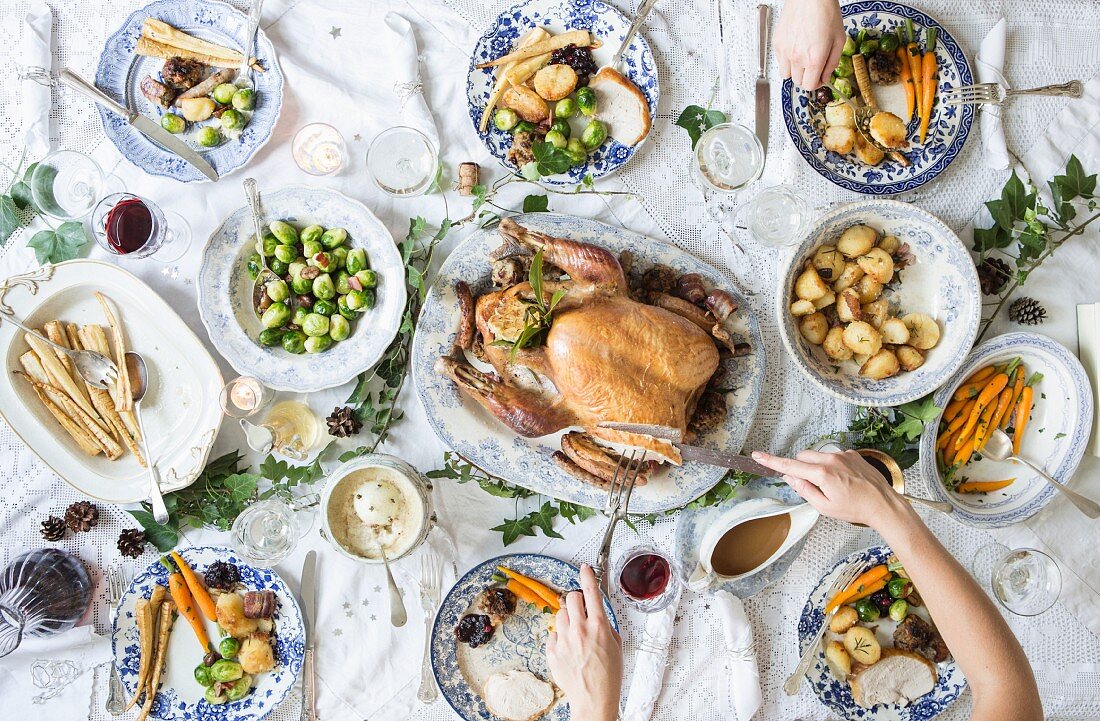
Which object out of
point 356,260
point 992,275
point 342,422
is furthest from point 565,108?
point 992,275

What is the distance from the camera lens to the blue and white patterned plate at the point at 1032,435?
2203mm

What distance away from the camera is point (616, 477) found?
212 cm

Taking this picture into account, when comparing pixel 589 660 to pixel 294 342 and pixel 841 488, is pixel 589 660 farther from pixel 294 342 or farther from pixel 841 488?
pixel 294 342

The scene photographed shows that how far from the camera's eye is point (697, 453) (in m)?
2.05

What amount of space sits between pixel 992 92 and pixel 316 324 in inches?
80.1

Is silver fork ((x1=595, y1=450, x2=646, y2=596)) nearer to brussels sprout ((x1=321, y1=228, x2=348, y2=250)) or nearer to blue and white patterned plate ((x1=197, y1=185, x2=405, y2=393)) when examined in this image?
blue and white patterned plate ((x1=197, y1=185, x2=405, y2=393))

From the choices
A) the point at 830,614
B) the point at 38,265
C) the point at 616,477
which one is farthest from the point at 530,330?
Result: the point at 38,265

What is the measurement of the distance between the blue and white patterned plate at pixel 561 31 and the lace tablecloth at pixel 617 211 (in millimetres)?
69

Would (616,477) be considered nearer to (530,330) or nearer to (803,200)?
(530,330)

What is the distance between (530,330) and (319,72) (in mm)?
1012

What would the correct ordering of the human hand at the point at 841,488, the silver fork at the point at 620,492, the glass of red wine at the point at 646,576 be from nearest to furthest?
the human hand at the point at 841,488 → the silver fork at the point at 620,492 → the glass of red wine at the point at 646,576

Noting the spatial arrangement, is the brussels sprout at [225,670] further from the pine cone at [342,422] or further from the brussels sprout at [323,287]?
the brussels sprout at [323,287]

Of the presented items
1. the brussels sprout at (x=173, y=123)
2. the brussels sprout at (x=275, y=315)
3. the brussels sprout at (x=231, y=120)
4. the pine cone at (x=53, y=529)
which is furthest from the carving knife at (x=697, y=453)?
the pine cone at (x=53, y=529)

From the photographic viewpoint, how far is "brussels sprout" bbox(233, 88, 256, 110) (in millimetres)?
2178
